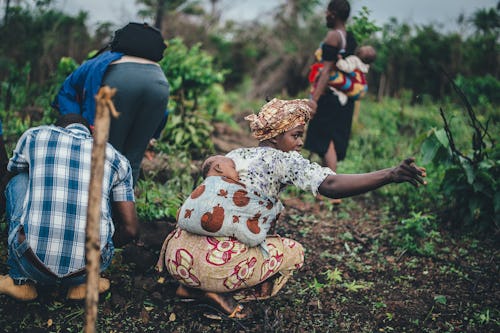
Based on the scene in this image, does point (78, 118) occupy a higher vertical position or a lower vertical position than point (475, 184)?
higher

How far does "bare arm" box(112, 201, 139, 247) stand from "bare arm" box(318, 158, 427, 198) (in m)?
1.00

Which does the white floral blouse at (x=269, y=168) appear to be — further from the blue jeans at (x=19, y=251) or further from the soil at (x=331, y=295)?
the blue jeans at (x=19, y=251)

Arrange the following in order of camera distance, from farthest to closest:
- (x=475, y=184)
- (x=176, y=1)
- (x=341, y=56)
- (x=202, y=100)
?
(x=176, y=1) < (x=202, y=100) < (x=341, y=56) < (x=475, y=184)

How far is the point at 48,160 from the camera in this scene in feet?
7.41

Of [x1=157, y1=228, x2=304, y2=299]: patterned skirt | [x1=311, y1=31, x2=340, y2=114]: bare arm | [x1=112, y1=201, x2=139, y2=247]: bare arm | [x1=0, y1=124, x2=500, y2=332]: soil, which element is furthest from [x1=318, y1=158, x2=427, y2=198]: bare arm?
[x1=311, y1=31, x2=340, y2=114]: bare arm

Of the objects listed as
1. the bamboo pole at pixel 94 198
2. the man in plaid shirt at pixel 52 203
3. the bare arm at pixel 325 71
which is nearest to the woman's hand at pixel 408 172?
the bamboo pole at pixel 94 198

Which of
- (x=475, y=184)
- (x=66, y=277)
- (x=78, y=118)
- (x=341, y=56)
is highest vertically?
(x=341, y=56)

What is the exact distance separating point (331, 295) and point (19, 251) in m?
1.83

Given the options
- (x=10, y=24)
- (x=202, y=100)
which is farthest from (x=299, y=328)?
(x=10, y=24)

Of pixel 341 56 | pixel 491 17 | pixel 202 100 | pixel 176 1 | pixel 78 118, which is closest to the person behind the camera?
pixel 78 118

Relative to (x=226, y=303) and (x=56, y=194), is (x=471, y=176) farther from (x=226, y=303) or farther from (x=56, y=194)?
(x=56, y=194)

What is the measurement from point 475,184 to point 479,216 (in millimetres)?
342

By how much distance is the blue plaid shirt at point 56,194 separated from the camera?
226 cm

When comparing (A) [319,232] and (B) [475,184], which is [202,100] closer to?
(A) [319,232]
